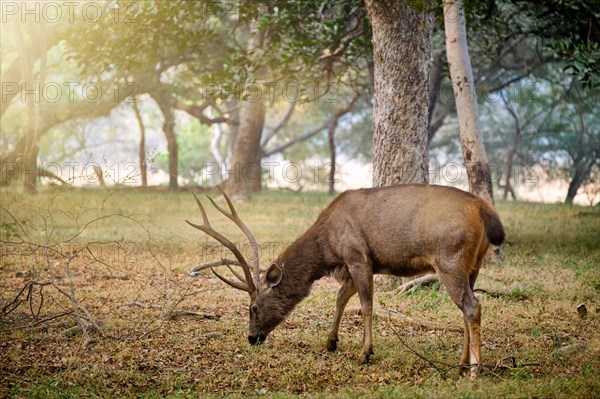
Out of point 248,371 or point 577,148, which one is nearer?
point 248,371

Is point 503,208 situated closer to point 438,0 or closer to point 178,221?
point 178,221

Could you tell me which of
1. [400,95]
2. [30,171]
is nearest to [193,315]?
[400,95]

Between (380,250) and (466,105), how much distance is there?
553 cm

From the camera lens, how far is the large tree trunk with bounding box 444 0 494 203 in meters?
11.9

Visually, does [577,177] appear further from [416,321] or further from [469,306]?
[469,306]

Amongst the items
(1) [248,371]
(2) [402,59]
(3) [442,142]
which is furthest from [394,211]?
(3) [442,142]

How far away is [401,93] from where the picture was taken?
997 centimetres

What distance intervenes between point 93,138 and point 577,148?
34860 mm

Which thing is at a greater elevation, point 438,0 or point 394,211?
point 438,0

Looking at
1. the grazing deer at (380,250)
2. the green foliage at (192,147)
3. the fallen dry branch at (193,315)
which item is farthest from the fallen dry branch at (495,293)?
the green foliage at (192,147)

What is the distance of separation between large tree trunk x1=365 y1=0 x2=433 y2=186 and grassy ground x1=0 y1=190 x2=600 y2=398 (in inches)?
63.3

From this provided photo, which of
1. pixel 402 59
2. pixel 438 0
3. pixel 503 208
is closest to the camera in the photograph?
pixel 402 59

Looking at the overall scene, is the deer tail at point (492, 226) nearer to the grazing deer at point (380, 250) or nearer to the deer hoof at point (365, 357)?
the grazing deer at point (380, 250)

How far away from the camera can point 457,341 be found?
7.61m
